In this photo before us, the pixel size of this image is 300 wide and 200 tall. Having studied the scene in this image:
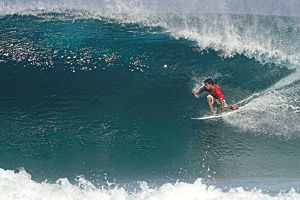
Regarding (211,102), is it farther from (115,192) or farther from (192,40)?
(192,40)

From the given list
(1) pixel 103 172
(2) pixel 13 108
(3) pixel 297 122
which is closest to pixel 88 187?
(1) pixel 103 172

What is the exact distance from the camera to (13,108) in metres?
18.6

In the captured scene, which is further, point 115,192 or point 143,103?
point 143,103

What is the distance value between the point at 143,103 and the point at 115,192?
517cm

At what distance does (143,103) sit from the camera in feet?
62.8

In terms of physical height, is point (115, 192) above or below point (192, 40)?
below

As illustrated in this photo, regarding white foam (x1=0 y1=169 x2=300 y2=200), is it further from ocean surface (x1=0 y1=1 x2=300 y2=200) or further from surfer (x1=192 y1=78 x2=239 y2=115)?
surfer (x1=192 y1=78 x2=239 y2=115)

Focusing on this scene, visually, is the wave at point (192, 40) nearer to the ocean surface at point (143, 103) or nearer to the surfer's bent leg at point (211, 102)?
the ocean surface at point (143, 103)

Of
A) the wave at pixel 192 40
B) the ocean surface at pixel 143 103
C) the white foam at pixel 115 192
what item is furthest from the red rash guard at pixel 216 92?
the white foam at pixel 115 192

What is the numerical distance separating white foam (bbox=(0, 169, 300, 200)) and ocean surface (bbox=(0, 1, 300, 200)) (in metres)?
0.03

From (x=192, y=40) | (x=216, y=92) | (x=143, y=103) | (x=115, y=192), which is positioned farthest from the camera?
(x=192, y=40)

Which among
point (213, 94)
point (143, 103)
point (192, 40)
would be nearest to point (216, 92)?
point (213, 94)

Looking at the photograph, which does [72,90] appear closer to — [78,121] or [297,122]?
[78,121]

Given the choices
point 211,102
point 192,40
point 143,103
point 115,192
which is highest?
point 192,40
